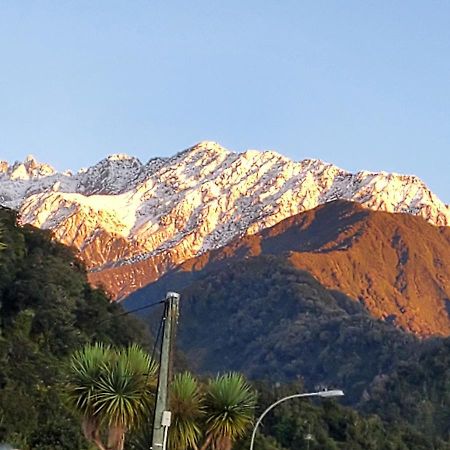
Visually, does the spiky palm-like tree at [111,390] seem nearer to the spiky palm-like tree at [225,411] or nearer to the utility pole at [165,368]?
the spiky palm-like tree at [225,411]

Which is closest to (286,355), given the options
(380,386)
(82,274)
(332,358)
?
(332,358)

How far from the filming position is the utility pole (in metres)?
16.6

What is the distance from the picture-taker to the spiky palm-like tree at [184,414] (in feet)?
67.9

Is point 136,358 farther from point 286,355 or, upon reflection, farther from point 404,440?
point 286,355

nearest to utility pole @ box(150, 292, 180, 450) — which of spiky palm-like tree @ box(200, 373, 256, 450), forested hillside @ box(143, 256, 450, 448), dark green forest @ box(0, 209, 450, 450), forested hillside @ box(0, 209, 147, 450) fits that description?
spiky palm-like tree @ box(200, 373, 256, 450)

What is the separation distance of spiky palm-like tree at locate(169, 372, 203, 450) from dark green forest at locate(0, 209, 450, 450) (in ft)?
8.54

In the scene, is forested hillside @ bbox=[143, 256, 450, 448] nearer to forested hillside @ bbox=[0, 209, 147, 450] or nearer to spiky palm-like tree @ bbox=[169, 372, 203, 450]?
forested hillside @ bbox=[0, 209, 147, 450]

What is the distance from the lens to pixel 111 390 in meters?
19.9

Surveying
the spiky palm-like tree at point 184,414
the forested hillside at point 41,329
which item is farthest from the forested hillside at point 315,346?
the spiky palm-like tree at point 184,414

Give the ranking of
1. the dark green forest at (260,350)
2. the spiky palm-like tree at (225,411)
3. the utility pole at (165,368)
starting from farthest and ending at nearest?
the dark green forest at (260,350) < the spiky palm-like tree at (225,411) < the utility pole at (165,368)

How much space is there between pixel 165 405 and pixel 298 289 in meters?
170

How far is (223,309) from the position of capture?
195 metres

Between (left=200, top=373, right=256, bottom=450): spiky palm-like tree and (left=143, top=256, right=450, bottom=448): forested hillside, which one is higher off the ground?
(left=143, top=256, right=450, bottom=448): forested hillside

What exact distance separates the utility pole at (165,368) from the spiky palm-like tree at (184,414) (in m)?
3.86
